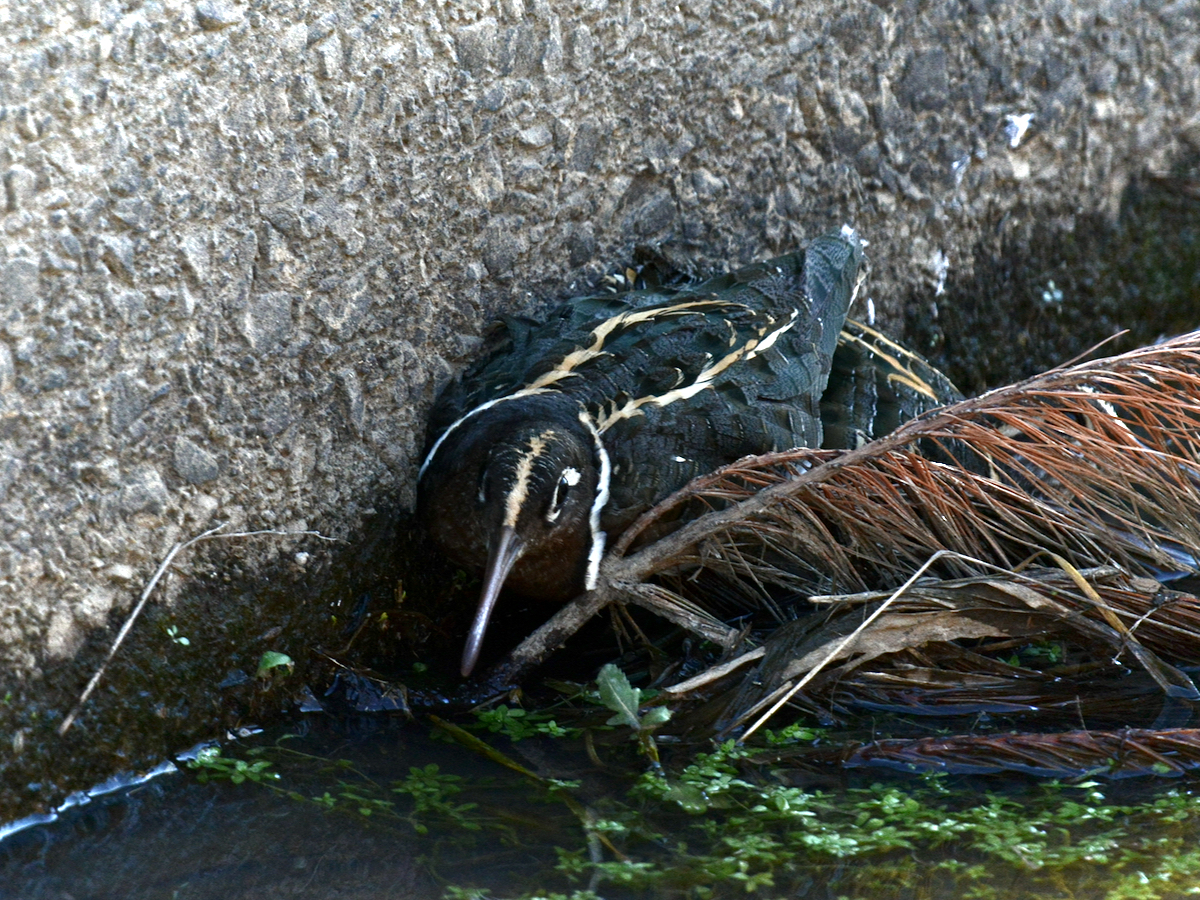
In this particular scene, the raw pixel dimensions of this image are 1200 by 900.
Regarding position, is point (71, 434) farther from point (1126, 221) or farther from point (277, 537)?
point (1126, 221)

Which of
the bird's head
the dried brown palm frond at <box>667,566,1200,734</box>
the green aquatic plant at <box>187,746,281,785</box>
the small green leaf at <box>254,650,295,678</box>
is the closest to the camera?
the green aquatic plant at <box>187,746,281,785</box>

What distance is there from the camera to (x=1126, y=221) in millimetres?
5723

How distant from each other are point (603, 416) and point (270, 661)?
1.08 m

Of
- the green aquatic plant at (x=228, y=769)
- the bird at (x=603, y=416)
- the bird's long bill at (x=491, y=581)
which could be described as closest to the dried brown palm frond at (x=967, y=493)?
the bird at (x=603, y=416)

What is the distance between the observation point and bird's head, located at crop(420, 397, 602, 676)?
3311 millimetres

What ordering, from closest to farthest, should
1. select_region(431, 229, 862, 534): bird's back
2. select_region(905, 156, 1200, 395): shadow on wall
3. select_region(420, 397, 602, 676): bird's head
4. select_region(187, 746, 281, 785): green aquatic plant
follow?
select_region(187, 746, 281, 785): green aquatic plant
select_region(420, 397, 602, 676): bird's head
select_region(431, 229, 862, 534): bird's back
select_region(905, 156, 1200, 395): shadow on wall

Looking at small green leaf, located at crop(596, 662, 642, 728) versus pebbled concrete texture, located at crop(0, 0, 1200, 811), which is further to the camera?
small green leaf, located at crop(596, 662, 642, 728)

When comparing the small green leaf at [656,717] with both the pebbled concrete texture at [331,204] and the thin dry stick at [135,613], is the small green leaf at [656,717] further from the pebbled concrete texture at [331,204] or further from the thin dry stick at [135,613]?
the thin dry stick at [135,613]

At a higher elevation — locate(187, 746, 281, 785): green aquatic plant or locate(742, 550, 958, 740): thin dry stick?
locate(742, 550, 958, 740): thin dry stick

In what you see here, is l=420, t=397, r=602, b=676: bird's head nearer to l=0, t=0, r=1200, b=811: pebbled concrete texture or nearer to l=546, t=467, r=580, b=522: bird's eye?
l=546, t=467, r=580, b=522: bird's eye

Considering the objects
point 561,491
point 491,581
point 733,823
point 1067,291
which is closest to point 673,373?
point 561,491

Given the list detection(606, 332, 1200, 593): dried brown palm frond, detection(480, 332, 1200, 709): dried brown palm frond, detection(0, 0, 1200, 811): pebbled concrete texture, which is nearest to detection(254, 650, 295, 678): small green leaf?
detection(0, 0, 1200, 811): pebbled concrete texture

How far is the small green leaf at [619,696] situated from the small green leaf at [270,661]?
77cm

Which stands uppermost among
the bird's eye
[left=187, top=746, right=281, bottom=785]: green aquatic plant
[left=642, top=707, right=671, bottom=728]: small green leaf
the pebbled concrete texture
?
the pebbled concrete texture
